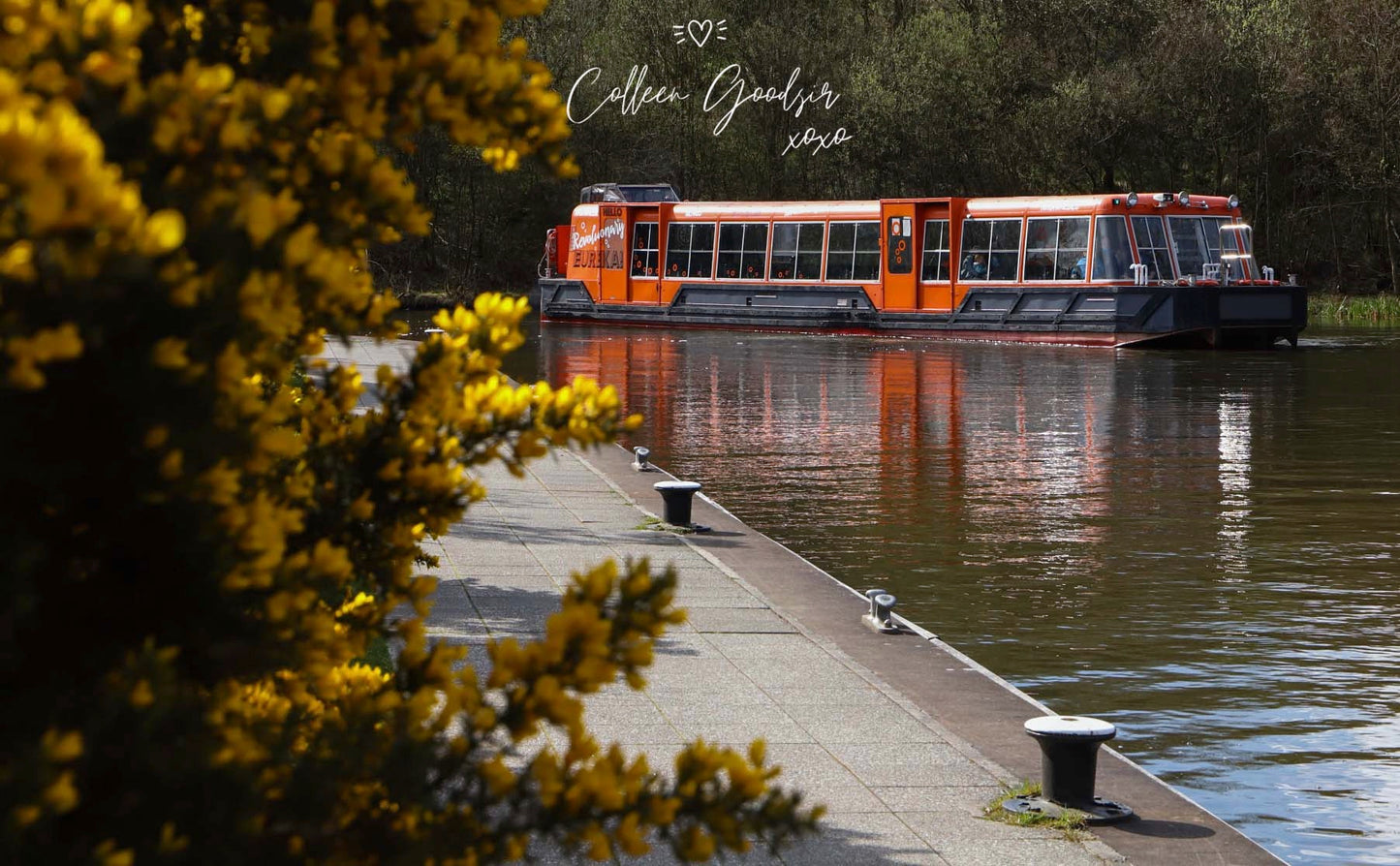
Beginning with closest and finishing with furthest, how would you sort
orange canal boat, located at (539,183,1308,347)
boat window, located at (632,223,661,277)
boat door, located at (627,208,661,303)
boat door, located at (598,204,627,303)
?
1. orange canal boat, located at (539,183,1308,347)
2. boat door, located at (627,208,661,303)
3. boat window, located at (632,223,661,277)
4. boat door, located at (598,204,627,303)

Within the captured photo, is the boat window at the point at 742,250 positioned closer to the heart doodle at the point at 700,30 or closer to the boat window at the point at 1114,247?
the boat window at the point at 1114,247

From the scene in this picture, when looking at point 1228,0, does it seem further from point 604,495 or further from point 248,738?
point 248,738

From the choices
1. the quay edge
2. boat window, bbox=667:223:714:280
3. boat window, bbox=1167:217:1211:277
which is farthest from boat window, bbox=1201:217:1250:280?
the quay edge

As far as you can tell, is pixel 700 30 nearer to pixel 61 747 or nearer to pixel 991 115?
pixel 991 115

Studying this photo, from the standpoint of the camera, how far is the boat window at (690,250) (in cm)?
4425

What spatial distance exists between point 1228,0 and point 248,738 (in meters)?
55.1

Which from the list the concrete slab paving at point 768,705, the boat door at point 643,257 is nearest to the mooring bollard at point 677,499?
the concrete slab paving at point 768,705

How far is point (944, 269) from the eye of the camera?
1543 inches

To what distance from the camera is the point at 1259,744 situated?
25.9 feet

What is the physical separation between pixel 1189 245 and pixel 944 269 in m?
5.28

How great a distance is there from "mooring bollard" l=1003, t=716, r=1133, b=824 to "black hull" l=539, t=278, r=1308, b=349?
29.9m

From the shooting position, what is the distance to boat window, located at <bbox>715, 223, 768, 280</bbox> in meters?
42.9

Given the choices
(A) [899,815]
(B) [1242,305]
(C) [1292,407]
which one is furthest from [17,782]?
(B) [1242,305]
